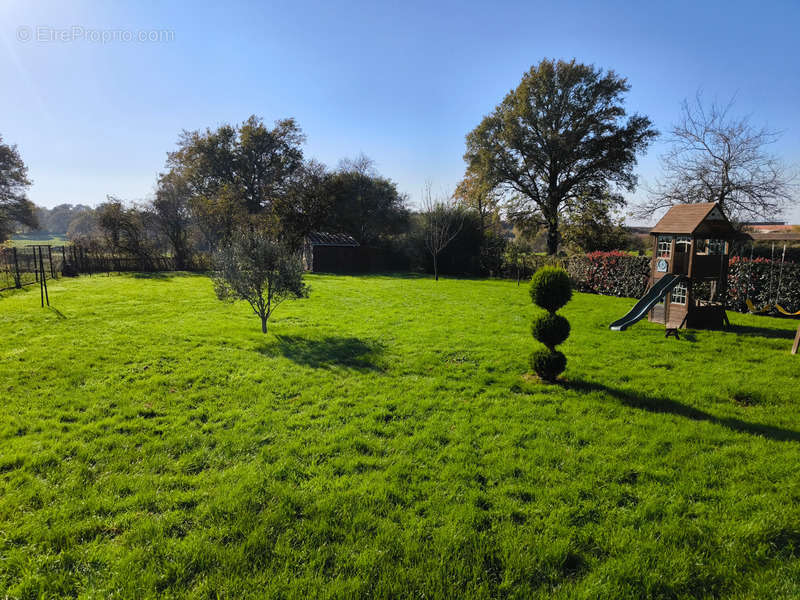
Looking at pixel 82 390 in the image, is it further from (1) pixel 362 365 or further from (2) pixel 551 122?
(2) pixel 551 122

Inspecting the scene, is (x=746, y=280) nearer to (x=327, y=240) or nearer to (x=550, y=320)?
(x=550, y=320)

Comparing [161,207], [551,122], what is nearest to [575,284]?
[551,122]

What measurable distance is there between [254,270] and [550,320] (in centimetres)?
728

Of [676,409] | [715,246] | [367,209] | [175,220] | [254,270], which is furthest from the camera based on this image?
[367,209]

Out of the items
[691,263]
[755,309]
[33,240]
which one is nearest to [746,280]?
[755,309]

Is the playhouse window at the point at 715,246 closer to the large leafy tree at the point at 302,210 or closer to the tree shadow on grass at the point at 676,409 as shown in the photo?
the tree shadow on grass at the point at 676,409

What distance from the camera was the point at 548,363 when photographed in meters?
6.59

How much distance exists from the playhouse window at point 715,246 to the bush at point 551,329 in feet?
28.9

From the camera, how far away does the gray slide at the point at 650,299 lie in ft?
32.6

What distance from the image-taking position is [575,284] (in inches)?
837

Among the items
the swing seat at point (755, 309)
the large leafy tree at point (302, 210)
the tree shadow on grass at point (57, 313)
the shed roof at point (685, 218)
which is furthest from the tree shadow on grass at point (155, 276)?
the swing seat at point (755, 309)

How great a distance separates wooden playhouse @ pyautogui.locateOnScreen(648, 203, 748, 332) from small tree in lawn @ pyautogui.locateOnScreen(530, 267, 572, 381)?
6.09 metres

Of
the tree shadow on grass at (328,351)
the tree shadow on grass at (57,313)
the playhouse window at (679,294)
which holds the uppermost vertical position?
the playhouse window at (679,294)

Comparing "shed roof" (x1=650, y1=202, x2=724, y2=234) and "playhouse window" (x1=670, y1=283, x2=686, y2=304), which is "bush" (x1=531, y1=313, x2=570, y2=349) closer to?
"playhouse window" (x1=670, y1=283, x2=686, y2=304)
